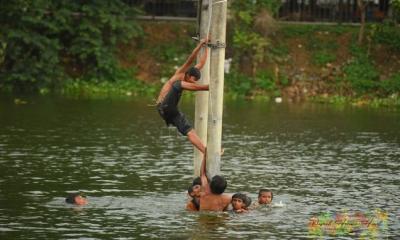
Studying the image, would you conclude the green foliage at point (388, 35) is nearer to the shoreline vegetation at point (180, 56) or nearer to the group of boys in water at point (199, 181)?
the shoreline vegetation at point (180, 56)

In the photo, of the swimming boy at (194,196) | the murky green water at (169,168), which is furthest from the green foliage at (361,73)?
the swimming boy at (194,196)

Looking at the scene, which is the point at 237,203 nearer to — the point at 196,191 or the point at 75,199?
the point at 196,191

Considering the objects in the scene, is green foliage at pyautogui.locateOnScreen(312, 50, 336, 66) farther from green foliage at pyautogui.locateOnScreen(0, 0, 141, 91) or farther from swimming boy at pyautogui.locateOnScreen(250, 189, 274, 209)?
swimming boy at pyautogui.locateOnScreen(250, 189, 274, 209)

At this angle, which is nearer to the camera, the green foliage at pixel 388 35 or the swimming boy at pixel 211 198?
the swimming boy at pixel 211 198

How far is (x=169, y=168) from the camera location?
2655 cm

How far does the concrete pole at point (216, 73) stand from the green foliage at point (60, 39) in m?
22.9

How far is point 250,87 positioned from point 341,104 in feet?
12.7

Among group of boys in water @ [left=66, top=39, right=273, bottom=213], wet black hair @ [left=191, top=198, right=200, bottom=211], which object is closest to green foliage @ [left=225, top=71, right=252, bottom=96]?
group of boys in water @ [left=66, top=39, right=273, bottom=213]

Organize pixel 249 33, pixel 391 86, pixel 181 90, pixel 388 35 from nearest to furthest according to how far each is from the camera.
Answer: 1. pixel 181 90
2. pixel 391 86
3. pixel 249 33
4. pixel 388 35

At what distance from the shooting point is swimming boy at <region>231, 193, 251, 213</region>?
20.8m

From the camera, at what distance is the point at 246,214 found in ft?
68.7

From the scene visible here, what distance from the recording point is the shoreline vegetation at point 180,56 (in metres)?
43.6

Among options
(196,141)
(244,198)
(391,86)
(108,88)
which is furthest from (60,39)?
(244,198)

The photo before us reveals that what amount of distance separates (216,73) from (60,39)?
26.5m
